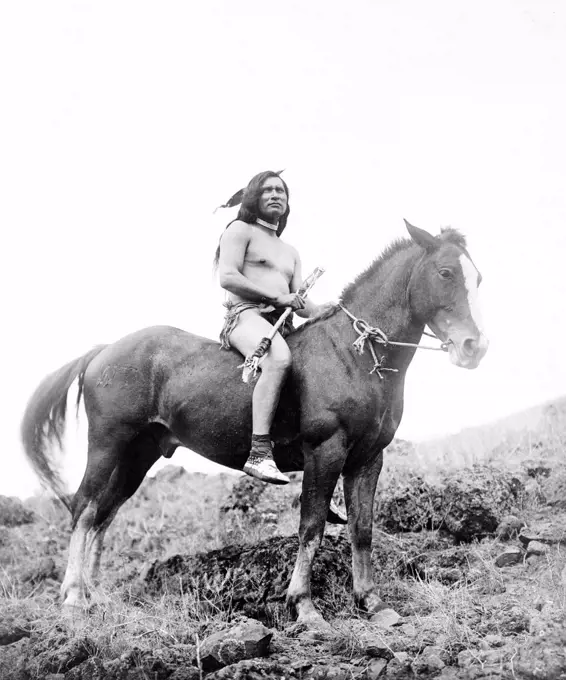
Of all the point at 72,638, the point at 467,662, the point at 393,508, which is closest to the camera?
the point at 467,662

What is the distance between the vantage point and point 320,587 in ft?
19.6

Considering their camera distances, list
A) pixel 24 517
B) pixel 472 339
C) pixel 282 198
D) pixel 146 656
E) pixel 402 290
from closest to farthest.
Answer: pixel 146 656 < pixel 472 339 < pixel 402 290 < pixel 282 198 < pixel 24 517

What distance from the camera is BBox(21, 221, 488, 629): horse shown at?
5480mm

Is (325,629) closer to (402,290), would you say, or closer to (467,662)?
(467,662)

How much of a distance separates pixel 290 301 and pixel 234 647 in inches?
103

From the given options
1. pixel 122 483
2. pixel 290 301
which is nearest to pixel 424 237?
pixel 290 301

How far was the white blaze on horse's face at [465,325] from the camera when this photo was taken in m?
5.36

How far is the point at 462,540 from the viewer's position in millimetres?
6938

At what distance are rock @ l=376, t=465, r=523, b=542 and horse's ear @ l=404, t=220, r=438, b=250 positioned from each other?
2485 mm

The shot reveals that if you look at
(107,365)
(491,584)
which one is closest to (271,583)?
(491,584)

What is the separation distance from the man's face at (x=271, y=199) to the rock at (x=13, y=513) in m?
6.60

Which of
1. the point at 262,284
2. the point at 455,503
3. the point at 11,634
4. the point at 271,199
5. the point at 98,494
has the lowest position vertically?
the point at 11,634

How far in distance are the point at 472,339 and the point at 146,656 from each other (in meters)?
2.92

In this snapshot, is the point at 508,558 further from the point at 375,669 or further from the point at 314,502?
the point at 375,669
